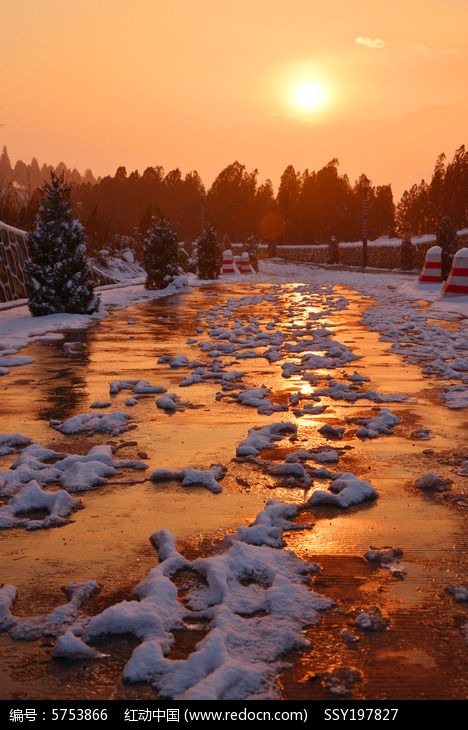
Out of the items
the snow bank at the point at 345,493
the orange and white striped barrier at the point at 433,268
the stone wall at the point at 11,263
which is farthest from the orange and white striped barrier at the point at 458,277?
the snow bank at the point at 345,493

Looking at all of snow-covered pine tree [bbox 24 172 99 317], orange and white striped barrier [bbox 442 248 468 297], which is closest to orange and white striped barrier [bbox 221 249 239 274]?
orange and white striped barrier [bbox 442 248 468 297]

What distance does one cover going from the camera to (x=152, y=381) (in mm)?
6402

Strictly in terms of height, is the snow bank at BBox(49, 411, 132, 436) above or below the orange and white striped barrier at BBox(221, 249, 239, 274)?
below

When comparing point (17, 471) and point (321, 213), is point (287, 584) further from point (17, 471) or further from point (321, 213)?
point (321, 213)

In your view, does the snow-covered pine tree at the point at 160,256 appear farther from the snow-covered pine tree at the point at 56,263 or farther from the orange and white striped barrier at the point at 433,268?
the snow-covered pine tree at the point at 56,263

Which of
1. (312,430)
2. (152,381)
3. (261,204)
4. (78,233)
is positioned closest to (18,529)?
(312,430)

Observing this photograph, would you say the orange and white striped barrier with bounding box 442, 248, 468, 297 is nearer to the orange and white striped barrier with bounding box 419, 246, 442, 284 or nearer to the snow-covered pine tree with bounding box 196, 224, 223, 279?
the orange and white striped barrier with bounding box 419, 246, 442, 284

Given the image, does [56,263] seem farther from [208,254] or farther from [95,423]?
[208,254]

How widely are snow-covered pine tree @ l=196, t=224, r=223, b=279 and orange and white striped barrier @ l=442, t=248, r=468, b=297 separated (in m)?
12.0

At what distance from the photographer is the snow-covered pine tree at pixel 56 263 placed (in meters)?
12.4

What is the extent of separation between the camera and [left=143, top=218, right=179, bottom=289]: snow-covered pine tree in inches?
806

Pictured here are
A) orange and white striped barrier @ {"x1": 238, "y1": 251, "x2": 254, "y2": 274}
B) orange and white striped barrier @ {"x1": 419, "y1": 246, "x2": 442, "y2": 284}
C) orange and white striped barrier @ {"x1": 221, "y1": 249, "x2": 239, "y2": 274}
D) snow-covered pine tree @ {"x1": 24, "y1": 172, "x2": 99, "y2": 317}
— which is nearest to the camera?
snow-covered pine tree @ {"x1": 24, "y1": 172, "x2": 99, "y2": 317}

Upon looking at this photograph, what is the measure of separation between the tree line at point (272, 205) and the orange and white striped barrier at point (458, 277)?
17.5 m

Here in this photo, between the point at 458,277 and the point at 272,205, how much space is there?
95.2 metres
